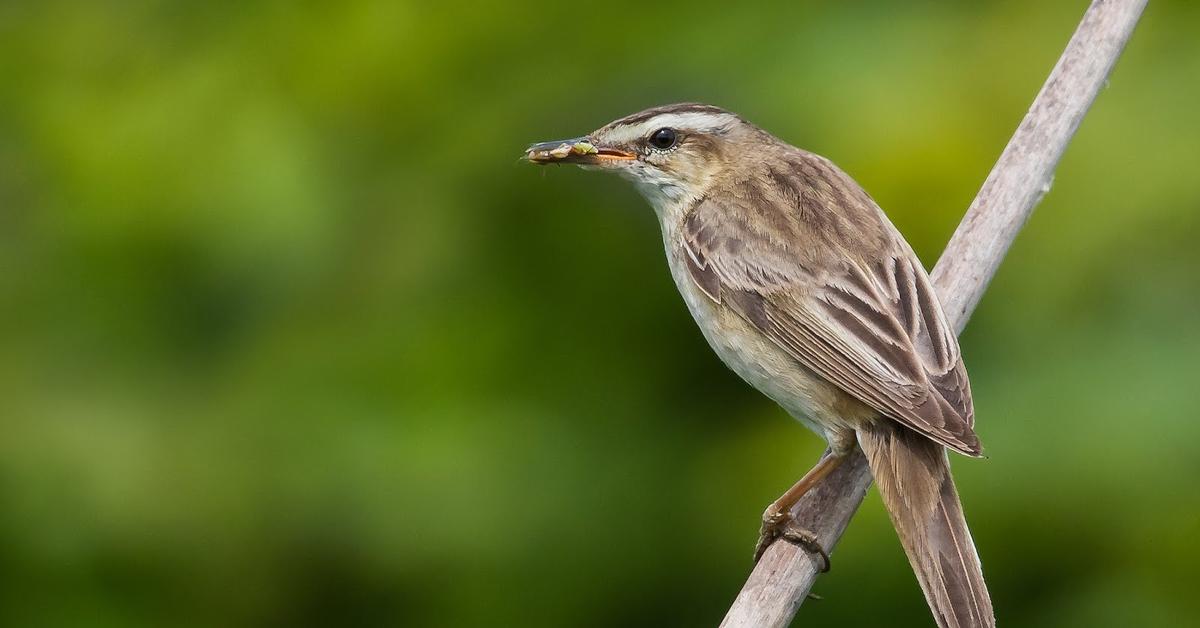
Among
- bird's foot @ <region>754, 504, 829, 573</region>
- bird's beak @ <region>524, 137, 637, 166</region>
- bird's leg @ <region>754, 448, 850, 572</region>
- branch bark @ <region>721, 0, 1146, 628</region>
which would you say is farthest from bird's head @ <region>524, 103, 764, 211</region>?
bird's foot @ <region>754, 504, 829, 573</region>

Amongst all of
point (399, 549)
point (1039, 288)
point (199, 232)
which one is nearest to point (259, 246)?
point (199, 232)

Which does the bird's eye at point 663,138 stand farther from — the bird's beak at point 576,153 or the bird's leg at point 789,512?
the bird's leg at point 789,512

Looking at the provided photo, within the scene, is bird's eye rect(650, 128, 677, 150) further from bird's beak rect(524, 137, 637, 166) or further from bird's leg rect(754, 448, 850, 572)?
bird's leg rect(754, 448, 850, 572)

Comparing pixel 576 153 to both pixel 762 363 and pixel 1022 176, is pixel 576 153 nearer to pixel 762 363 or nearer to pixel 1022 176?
pixel 762 363

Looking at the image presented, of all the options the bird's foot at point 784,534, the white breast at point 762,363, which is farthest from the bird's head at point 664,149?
the bird's foot at point 784,534

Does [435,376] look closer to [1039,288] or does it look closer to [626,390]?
[626,390]

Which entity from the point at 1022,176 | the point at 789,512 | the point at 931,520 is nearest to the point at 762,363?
the point at 789,512
